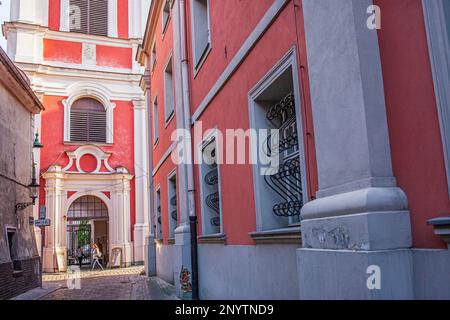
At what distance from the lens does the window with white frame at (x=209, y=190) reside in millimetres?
8164

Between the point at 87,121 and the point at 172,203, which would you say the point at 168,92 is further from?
the point at 87,121

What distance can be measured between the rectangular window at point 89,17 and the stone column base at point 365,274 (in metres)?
21.9

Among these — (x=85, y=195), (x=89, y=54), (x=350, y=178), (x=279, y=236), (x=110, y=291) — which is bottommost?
(x=110, y=291)

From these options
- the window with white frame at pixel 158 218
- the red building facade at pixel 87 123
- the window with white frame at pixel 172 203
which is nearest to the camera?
the window with white frame at pixel 172 203

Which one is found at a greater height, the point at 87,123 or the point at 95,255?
the point at 87,123

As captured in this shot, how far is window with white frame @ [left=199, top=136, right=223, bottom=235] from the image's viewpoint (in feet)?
26.8

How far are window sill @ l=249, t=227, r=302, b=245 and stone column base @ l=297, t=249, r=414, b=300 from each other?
3.15 ft

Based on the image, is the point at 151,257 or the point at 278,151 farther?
the point at 151,257

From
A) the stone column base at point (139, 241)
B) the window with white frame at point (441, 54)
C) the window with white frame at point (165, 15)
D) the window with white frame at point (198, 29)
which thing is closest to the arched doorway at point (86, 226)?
the stone column base at point (139, 241)

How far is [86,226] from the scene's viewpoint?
2273cm

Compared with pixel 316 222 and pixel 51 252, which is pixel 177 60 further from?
pixel 51 252

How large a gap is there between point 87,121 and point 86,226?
5.19m

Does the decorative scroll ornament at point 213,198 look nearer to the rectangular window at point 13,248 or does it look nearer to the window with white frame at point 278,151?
the window with white frame at point 278,151

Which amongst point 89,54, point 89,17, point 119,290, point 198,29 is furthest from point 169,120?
point 89,17
